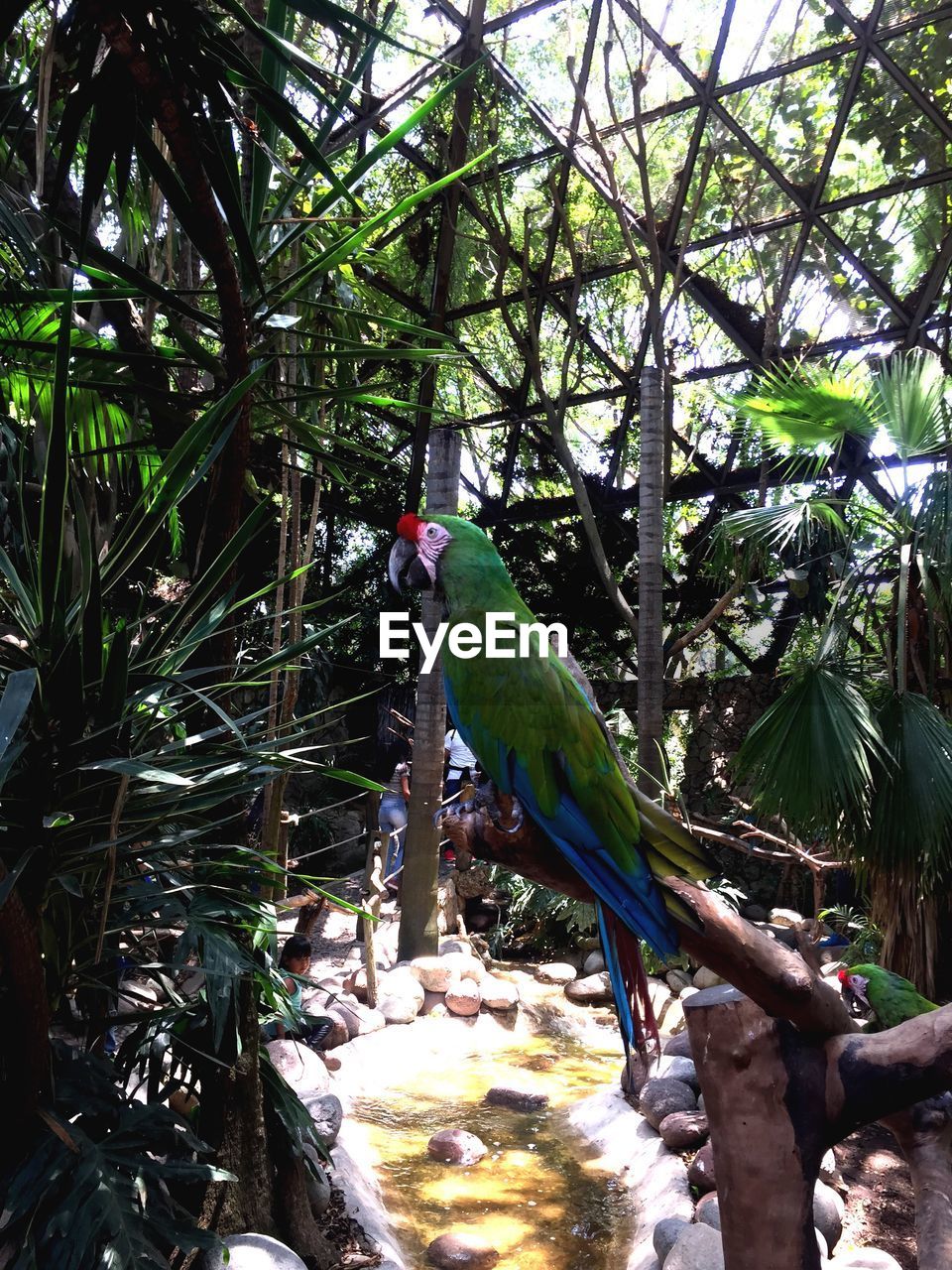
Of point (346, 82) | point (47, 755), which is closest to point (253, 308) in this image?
point (346, 82)

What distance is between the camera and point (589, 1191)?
3.61m

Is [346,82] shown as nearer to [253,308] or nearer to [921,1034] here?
[253,308]

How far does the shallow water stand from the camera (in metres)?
3.24

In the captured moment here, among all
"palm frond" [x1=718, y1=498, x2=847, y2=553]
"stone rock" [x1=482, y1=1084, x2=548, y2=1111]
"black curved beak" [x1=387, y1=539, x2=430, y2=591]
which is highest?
"palm frond" [x1=718, y1=498, x2=847, y2=553]

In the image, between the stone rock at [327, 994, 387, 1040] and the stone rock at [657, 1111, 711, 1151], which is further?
the stone rock at [327, 994, 387, 1040]

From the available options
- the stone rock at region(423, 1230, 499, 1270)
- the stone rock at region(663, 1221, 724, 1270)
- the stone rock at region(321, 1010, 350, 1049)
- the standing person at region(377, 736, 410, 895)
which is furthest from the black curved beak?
the standing person at region(377, 736, 410, 895)

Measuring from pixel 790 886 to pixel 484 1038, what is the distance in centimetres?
404

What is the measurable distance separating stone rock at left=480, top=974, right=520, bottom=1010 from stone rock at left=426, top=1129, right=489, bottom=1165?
1.70 m

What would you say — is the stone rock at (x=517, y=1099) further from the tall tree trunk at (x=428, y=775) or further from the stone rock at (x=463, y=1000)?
the tall tree trunk at (x=428, y=775)

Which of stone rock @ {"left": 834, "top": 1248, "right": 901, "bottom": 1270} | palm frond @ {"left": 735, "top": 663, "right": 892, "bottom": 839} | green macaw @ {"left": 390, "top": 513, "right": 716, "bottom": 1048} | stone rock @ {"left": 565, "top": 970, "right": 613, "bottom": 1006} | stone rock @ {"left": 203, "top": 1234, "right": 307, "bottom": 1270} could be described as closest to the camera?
green macaw @ {"left": 390, "top": 513, "right": 716, "bottom": 1048}

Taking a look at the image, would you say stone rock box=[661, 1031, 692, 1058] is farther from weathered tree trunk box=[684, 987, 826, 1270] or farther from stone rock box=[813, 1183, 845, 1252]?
weathered tree trunk box=[684, 987, 826, 1270]

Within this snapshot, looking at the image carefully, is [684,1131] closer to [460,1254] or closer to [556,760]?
[460,1254]

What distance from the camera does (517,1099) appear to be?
4.37 metres

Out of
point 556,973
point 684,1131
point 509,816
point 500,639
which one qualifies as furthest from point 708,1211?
point 556,973
